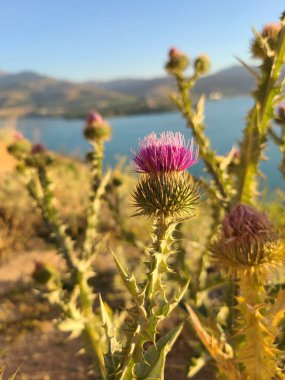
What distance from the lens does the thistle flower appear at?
189 cm

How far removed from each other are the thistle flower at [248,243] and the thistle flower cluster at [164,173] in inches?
14.8

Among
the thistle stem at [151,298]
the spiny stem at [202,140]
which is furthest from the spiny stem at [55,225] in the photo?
the thistle stem at [151,298]

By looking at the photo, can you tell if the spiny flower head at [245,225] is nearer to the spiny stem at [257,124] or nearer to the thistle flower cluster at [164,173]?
the thistle flower cluster at [164,173]

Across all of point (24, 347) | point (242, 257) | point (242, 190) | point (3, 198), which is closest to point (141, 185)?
point (242, 257)

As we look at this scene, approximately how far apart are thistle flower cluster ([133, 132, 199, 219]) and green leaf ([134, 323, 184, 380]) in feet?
1.48

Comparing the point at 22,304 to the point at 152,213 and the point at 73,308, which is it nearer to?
the point at 73,308

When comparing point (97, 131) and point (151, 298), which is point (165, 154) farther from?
point (97, 131)

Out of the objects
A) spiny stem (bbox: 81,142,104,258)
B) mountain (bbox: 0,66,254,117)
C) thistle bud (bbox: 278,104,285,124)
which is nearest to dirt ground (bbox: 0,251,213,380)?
spiny stem (bbox: 81,142,104,258)

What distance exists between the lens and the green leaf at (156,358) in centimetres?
148

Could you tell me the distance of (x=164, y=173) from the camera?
5.33ft

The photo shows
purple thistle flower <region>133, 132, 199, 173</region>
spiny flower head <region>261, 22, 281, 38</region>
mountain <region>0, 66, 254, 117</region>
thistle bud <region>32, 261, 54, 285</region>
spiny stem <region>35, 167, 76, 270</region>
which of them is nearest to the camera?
purple thistle flower <region>133, 132, 199, 173</region>

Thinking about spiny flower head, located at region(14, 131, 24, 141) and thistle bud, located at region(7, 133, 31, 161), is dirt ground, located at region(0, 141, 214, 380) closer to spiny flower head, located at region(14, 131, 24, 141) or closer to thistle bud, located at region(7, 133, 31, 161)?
thistle bud, located at region(7, 133, 31, 161)

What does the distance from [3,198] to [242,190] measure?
20.9 feet

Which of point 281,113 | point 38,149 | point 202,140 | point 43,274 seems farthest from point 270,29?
point 43,274
